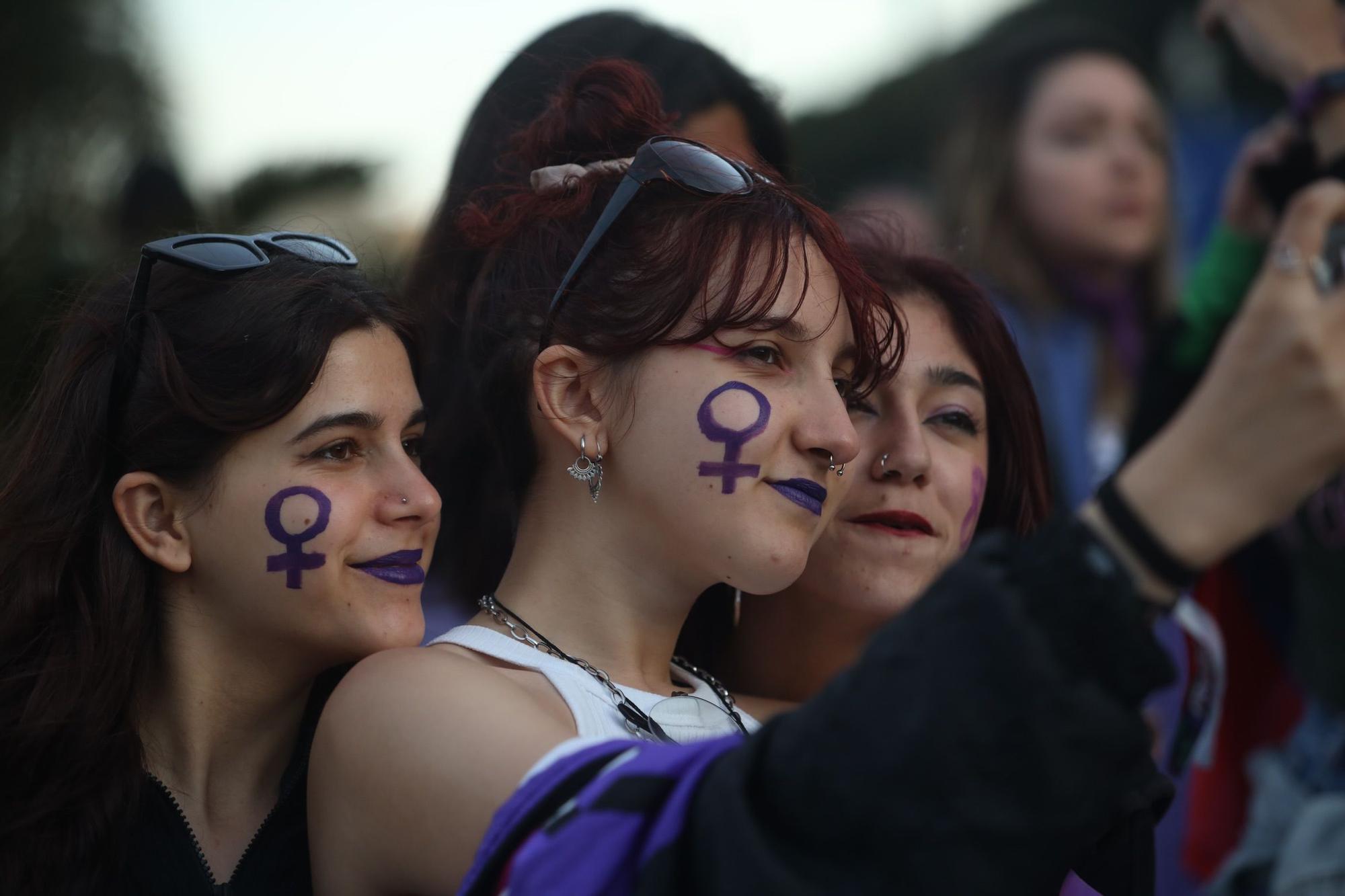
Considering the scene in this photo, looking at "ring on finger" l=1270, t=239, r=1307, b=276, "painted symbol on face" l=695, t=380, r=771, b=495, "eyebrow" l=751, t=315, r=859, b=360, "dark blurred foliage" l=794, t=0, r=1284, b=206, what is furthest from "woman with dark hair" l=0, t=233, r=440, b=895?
"dark blurred foliage" l=794, t=0, r=1284, b=206

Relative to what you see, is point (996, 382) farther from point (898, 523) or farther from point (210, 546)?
point (210, 546)

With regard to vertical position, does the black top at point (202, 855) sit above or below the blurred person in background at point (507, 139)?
below

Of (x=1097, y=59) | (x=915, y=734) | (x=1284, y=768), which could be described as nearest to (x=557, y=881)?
(x=915, y=734)

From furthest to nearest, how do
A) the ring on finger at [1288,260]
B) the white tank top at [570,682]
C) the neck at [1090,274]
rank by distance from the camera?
the neck at [1090,274], the white tank top at [570,682], the ring on finger at [1288,260]

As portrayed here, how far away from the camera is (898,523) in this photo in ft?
8.45

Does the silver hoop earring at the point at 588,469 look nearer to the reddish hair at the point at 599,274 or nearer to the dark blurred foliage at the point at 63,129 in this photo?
the reddish hair at the point at 599,274

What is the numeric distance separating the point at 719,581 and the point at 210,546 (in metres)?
0.81

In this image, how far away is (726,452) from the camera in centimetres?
207

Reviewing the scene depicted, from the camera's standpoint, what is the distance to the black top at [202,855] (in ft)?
6.81

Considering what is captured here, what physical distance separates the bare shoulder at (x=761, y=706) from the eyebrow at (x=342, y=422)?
2.82 ft

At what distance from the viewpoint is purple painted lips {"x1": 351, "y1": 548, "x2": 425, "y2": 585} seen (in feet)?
7.25

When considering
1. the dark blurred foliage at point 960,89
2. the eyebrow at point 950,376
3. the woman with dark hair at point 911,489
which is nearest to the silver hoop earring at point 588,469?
the woman with dark hair at point 911,489

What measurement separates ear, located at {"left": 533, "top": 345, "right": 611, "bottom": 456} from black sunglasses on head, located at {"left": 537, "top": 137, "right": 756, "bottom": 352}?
6 centimetres

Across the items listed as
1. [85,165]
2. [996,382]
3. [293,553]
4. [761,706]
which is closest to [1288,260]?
[996,382]
